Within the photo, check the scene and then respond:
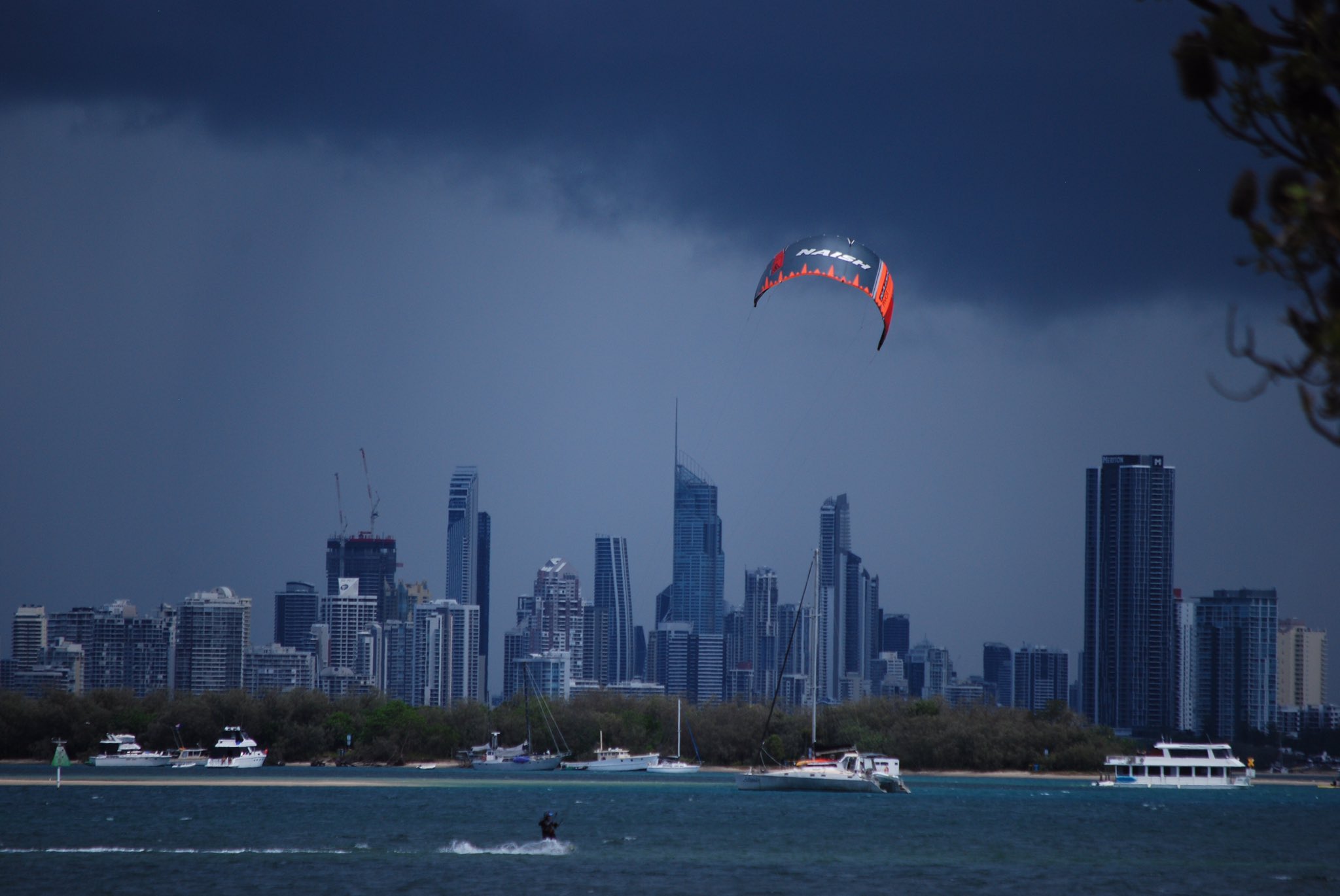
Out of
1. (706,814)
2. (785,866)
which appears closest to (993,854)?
(785,866)

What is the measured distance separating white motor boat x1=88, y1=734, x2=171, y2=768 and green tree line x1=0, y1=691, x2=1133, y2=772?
86.8 inches

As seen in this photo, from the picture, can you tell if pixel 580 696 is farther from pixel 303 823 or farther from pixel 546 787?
pixel 303 823

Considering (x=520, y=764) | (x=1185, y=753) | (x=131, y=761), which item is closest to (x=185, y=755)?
(x=131, y=761)

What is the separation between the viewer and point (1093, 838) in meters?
51.9

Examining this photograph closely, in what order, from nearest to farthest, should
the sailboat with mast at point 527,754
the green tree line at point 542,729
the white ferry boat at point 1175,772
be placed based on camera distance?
the white ferry boat at point 1175,772, the sailboat with mast at point 527,754, the green tree line at point 542,729

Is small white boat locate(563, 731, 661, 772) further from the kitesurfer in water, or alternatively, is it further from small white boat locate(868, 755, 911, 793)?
the kitesurfer in water

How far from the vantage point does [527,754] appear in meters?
116

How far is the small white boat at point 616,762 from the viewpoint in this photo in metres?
109

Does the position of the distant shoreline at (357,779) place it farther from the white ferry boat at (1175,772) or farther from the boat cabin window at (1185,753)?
the white ferry boat at (1175,772)

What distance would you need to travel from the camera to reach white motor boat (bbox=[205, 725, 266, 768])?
354 ft

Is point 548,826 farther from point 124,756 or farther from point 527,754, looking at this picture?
point 527,754

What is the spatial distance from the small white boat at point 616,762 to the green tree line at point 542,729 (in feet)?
22.8

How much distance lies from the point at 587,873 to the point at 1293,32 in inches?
1280

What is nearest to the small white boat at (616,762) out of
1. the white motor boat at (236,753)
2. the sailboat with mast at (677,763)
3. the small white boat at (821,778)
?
the sailboat with mast at (677,763)
